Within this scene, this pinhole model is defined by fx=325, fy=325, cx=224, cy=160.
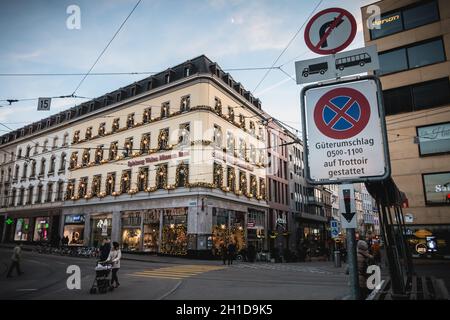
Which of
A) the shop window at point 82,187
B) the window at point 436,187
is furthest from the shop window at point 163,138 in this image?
the window at point 436,187

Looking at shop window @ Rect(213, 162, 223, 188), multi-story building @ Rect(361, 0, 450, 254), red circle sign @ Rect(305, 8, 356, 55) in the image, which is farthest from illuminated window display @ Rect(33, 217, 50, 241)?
red circle sign @ Rect(305, 8, 356, 55)

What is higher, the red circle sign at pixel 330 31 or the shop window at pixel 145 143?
the shop window at pixel 145 143

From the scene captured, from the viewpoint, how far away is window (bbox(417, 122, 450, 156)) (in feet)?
69.8

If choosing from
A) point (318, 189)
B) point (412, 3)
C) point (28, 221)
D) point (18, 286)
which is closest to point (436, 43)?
point (412, 3)

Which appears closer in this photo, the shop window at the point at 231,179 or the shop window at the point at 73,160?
the shop window at the point at 231,179

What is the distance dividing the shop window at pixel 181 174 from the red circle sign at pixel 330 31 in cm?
2633

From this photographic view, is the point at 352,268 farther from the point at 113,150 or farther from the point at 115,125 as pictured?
the point at 115,125

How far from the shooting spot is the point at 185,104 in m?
31.9

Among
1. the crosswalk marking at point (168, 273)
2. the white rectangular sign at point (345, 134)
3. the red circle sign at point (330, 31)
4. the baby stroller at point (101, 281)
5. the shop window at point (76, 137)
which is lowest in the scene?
the crosswalk marking at point (168, 273)

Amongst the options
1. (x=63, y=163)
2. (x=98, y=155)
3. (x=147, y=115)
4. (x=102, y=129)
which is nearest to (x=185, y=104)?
(x=147, y=115)

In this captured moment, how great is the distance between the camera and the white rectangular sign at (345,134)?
3.23m

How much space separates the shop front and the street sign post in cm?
3913

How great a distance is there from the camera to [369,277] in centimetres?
902

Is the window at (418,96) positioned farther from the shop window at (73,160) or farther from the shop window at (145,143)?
the shop window at (73,160)
